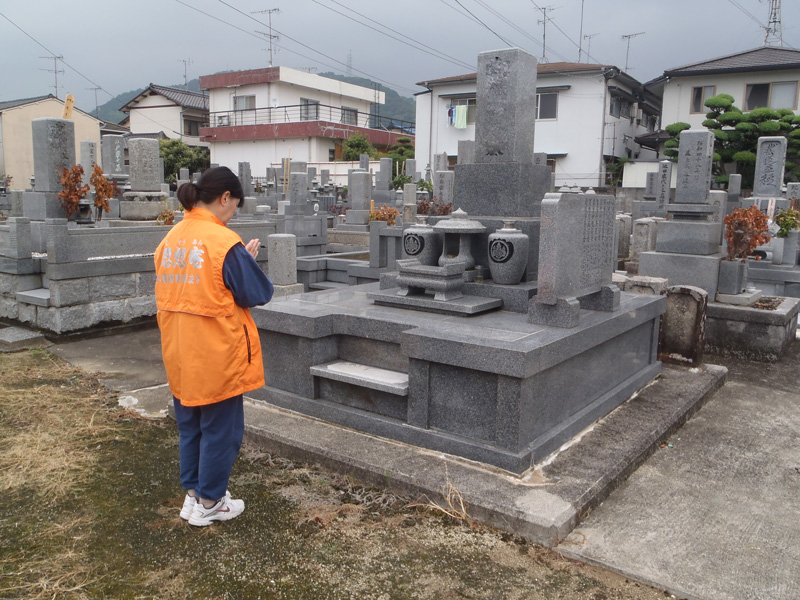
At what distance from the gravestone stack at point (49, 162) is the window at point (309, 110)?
112 feet

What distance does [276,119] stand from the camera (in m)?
40.2

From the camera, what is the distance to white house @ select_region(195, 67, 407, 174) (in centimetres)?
3803

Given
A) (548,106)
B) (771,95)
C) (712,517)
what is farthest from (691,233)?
(548,106)

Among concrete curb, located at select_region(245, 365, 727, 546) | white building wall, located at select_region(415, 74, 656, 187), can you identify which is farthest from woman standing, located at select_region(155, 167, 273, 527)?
white building wall, located at select_region(415, 74, 656, 187)

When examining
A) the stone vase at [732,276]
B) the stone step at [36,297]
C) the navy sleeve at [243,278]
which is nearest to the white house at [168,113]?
the stone step at [36,297]

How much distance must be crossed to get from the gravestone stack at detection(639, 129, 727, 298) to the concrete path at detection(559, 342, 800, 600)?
3.19 meters

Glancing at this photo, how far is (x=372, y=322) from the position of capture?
4602 millimetres

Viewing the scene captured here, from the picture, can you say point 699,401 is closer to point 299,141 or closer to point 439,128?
point 439,128

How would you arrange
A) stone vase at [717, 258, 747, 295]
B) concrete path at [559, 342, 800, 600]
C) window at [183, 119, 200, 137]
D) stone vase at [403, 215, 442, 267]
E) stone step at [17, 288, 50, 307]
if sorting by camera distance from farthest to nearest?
window at [183, 119, 200, 137]
stone vase at [717, 258, 747, 295]
stone step at [17, 288, 50, 307]
stone vase at [403, 215, 442, 267]
concrete path at [559, 342, 800, 600]

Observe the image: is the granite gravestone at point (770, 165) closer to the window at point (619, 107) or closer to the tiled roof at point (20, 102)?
the window at point (619, 107)

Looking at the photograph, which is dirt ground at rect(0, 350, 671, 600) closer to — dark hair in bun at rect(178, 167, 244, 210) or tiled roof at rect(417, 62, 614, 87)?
dark hair in bun at rect(178, 167, 244, 210)

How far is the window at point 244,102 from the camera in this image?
40969 millimetres

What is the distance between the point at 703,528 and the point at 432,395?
1.73 metres

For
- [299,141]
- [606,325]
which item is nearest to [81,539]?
[606,325]
